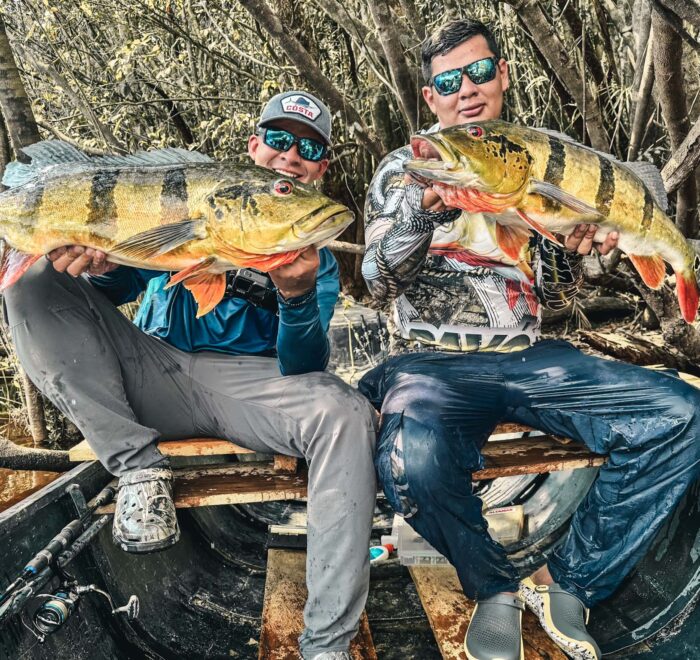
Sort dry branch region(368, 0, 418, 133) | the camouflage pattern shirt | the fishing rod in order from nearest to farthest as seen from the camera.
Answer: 1. the fishing rod
2. the camouflage pattern shirt
3. dry branch region(368, 0, 418, 133)

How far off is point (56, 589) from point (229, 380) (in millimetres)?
862

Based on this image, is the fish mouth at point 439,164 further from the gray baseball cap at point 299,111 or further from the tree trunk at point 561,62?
the tree trunk at point 561,62

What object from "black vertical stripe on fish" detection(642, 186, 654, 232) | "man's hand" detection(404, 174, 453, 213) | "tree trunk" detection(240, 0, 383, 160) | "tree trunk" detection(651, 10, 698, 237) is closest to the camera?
"man's hand" detection(404, 174, 453, 213)

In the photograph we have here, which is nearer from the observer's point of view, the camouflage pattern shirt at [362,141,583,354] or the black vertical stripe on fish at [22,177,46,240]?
the black vertical stripe on fish at [22,177,46,240]

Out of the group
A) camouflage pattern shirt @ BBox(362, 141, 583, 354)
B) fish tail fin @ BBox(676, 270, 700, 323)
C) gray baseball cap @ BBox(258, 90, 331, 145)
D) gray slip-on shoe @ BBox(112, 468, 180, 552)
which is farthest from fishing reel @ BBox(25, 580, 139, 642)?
fish tail fin @ BBox(676, 270, 700, 323)

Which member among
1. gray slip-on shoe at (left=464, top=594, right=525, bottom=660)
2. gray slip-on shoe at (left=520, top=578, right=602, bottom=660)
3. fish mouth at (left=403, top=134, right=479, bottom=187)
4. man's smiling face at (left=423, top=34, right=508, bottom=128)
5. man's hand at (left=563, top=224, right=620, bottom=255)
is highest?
man's smiling face at (left=423, top=34, right=508, bottom=128)

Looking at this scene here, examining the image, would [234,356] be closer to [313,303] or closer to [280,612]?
[313,303]

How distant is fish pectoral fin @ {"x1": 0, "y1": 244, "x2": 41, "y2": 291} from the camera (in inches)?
82.7

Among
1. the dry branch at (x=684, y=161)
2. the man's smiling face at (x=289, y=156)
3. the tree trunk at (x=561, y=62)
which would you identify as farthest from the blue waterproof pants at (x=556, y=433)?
the tree trunk at (x=561, y=62)

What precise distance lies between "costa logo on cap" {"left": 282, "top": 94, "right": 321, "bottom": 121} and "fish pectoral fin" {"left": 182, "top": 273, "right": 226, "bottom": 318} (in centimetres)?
83

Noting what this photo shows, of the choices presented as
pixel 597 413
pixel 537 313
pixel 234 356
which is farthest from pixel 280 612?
pixel 537 313

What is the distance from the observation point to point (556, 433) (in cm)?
251

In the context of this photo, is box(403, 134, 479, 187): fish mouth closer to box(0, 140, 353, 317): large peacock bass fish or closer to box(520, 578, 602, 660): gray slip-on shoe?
box(0, 140, 353, 317): large peacock bass fish

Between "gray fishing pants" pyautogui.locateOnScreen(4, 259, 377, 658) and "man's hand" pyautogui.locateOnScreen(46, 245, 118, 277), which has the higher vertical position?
"man's hand" pyautogui.locateOnScreen(46, 245, 118, 277)
